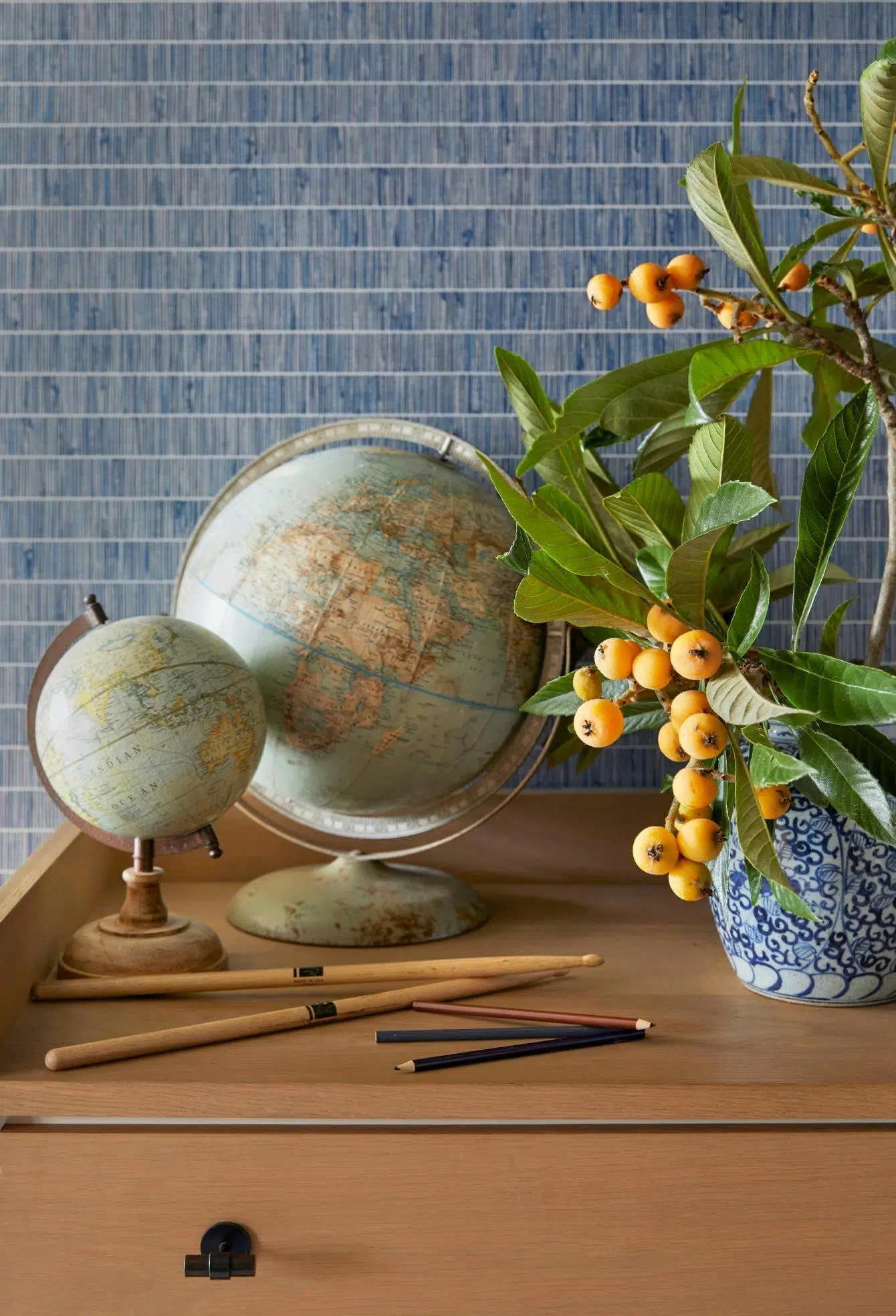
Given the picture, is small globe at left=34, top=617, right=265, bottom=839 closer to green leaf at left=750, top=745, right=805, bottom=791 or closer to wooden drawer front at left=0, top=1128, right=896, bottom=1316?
wooden drawer front at left=0, top=1128, right=896, bottom=1316

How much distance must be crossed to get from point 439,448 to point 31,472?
48cm

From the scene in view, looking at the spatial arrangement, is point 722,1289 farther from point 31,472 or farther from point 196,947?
point 31,472

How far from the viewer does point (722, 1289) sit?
0.72m

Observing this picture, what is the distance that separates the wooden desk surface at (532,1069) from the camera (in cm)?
71

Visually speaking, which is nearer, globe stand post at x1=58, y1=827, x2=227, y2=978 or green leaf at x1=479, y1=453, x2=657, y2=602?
green leaf at x1=479, y1=453, x2=657, y2=602

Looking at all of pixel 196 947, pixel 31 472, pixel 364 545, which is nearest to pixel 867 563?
pixel 364 545

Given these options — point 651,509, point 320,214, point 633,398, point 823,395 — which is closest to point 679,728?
point 651,509

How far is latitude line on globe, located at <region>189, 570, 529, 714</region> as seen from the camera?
3.16ft

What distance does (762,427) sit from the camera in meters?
1.06

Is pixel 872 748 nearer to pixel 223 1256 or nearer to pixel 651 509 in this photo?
pixel 651 509

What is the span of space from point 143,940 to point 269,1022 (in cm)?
17

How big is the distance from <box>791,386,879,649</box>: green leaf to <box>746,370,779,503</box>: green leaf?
278 mm

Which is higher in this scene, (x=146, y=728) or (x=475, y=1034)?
(x=146, y=728)

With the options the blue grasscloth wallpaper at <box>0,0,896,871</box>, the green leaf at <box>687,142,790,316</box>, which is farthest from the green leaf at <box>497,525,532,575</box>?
the blue grasscloth wallpaper at <box>0,0,896,871</box>
